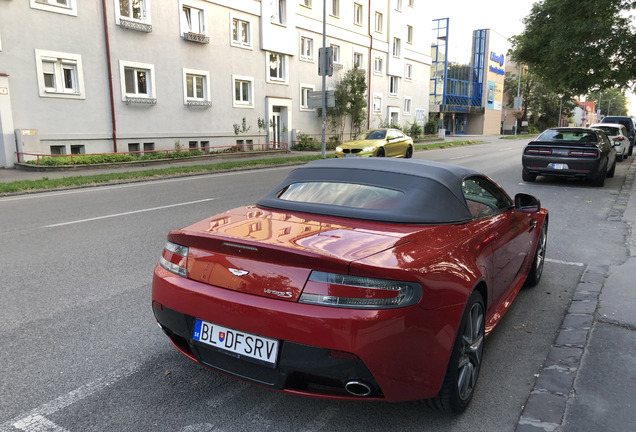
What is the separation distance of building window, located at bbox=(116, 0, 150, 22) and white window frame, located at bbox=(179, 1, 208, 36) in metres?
1.90

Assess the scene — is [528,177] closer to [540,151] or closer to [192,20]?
[540,151]

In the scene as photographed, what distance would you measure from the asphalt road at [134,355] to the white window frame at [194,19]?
17753 millimetres

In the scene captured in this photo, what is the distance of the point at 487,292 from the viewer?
10.3 ft

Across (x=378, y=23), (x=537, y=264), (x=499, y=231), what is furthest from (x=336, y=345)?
(x=378, y=23)

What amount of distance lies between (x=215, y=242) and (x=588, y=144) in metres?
12.4

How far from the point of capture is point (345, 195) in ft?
11.5

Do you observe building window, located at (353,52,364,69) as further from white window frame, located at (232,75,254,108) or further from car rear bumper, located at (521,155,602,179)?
car rear bumper, located at (521,155,602,179)

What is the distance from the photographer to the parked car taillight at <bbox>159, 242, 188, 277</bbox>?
281cm

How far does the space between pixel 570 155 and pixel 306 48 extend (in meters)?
21.3

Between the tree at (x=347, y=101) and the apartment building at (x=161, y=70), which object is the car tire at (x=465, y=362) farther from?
the tree at (x=347, y=101)

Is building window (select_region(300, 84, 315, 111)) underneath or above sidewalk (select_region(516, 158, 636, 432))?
above

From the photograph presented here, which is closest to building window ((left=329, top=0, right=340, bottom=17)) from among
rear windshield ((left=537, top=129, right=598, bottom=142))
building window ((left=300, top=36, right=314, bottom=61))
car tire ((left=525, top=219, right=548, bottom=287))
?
building window ((left=300, top=36, right=314, bottom=61))

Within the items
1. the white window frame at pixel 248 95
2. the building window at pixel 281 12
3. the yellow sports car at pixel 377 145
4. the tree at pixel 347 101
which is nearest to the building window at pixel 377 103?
the tree at pixel 347 101

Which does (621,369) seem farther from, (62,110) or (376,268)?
(62,110)
